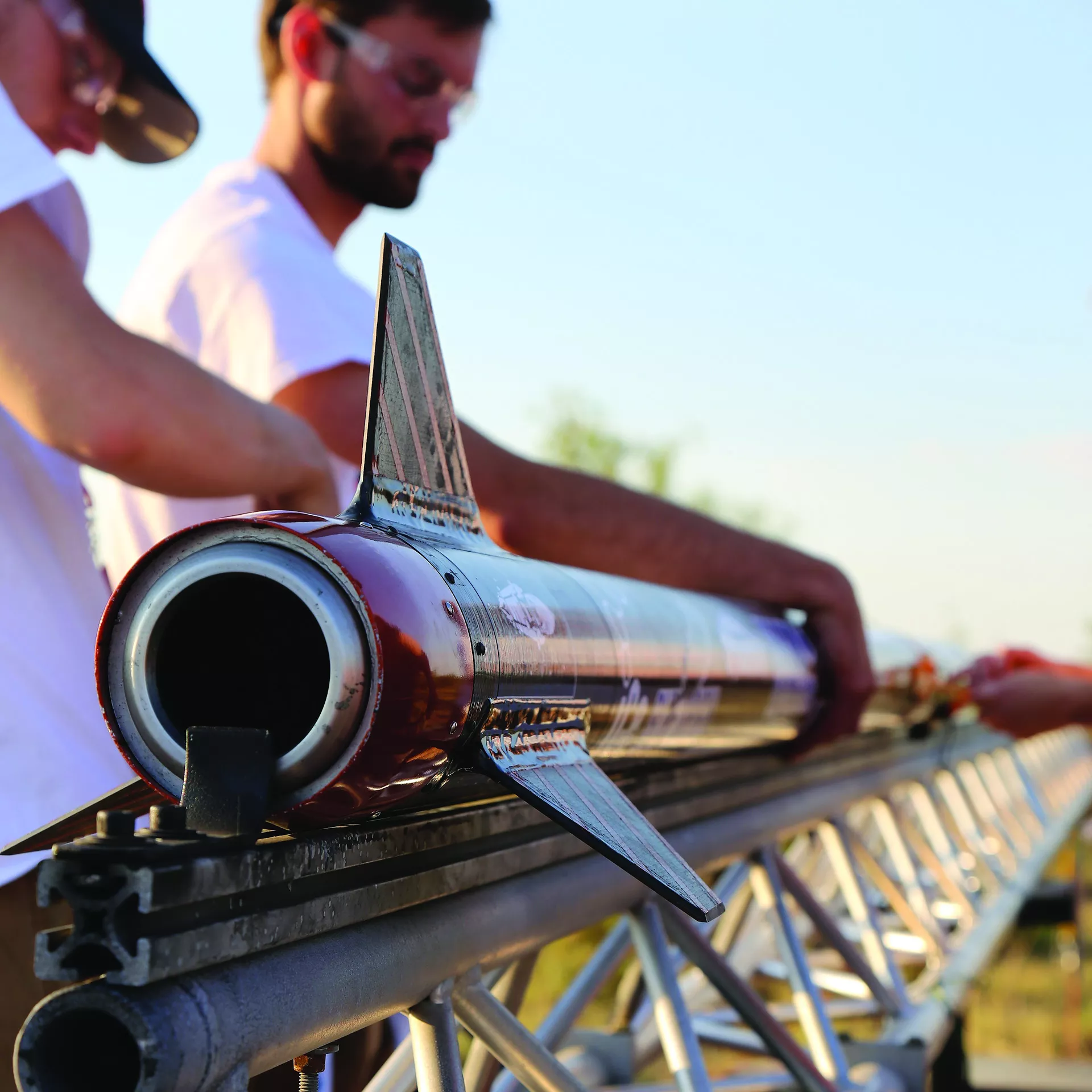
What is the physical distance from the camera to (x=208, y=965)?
89 cm

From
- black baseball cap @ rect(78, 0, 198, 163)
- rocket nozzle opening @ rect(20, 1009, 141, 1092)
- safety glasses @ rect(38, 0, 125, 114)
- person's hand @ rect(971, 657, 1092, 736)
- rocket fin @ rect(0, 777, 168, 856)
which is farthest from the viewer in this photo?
person's hand @ rect(971, 657, 1092, 736)

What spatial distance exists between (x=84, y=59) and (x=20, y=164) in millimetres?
499

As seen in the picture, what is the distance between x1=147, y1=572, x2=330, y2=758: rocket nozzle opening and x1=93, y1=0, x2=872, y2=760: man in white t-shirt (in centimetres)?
80

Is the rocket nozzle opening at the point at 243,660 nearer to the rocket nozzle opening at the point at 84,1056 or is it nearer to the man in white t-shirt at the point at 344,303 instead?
the rocket nozzle opening at the point at 84,1056

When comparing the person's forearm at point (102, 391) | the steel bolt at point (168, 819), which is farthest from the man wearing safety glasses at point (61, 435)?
the steel bolt at point (168, 819)

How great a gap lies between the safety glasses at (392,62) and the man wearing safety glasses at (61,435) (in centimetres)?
57

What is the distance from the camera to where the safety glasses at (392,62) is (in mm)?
2354

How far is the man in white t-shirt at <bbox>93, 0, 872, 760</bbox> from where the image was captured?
189 cm

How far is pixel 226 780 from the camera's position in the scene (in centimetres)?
92

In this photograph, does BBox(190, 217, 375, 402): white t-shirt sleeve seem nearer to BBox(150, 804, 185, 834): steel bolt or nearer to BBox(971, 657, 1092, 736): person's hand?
BBox(150, 804, 185, 834): steel bolt

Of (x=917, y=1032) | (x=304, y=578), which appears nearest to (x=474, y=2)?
(x=304, y=578)

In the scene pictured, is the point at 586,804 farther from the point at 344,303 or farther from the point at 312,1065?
the point at 344,303

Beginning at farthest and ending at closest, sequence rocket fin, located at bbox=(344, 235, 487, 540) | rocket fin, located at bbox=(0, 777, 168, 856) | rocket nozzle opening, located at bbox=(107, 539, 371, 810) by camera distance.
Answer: rocket fin, located at bbox=(344, 235, 487, 540), rocket fin, located at bbox=(0, 777, 168, 856), rocket nozzle opening, located at bbox=(107, 539, 371, 810)

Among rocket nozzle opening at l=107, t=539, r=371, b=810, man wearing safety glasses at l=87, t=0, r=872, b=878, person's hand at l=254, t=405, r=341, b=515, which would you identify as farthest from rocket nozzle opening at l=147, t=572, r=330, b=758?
man wearing safety glasses at l=87, t=0, r=872, b=878
